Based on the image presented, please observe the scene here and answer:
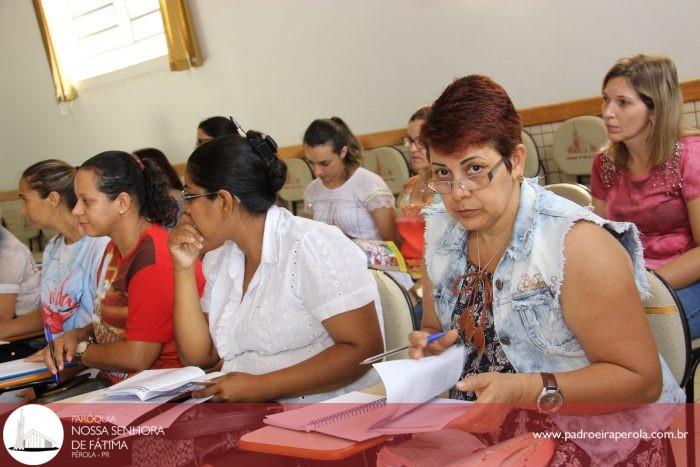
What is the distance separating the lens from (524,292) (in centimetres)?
156

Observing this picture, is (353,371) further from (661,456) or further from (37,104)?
(37,104)

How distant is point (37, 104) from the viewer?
9133mm

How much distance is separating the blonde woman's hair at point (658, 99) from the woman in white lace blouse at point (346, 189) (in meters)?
1.70

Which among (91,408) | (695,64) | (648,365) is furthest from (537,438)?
(695,64)

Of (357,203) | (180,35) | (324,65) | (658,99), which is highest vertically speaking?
(180,35)

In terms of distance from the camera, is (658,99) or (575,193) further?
(658,99)

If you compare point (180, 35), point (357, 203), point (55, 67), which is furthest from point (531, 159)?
point (55, 67)

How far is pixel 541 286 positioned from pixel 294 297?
76cm

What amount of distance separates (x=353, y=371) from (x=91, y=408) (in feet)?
2.15

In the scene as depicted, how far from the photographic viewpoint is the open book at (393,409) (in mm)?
1226

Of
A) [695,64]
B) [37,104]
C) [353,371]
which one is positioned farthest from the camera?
[37,104]

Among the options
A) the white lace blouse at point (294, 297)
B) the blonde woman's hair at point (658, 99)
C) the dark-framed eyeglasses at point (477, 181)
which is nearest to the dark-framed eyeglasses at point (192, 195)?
the white lace blouse at point (294, 297)

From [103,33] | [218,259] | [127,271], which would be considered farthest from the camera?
[103,33]

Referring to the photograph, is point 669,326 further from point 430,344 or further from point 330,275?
point 330,275
